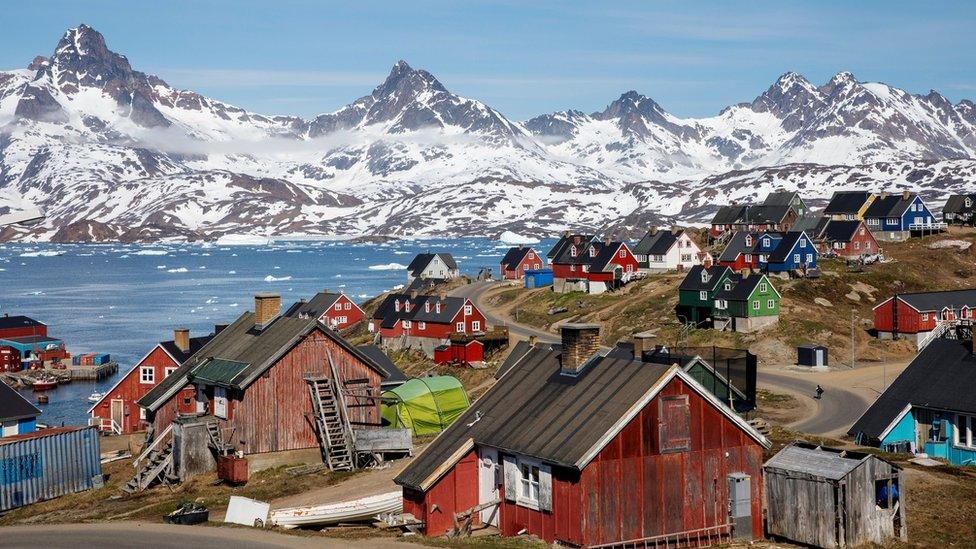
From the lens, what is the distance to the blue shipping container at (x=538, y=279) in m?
120

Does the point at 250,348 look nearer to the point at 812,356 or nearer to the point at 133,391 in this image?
the point at 133,391

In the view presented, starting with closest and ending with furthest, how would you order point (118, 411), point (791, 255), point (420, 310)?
point (118, 411), point (420, 310), point (791, 255)

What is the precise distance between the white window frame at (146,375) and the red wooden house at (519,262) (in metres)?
71.1

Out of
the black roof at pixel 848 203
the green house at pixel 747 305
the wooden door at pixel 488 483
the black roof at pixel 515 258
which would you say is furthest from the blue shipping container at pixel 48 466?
the black roof at pixel 848 203

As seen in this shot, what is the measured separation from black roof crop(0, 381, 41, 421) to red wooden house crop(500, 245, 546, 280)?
8568 cm

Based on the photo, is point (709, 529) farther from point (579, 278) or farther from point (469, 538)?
point (579, 278)

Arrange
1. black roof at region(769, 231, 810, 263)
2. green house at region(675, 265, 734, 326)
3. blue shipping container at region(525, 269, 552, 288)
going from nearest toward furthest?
1. green house at region(675, 265, 734, 326)
2. black roof at region(769, 231, 810, 263)
3. blue shipping container at region(525, 269, 552, 288)

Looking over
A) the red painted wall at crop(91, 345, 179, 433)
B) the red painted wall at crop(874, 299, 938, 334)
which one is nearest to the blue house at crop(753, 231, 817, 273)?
the red painted wall at crop(874, 299, 938, 334)

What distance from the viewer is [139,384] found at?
64375mm

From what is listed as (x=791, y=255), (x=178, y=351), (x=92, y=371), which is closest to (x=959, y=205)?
(x=791, y=255)

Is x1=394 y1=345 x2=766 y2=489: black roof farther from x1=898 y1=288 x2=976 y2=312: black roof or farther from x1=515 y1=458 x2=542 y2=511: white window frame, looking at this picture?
x1=898 y1=288 x2=976 y2=312: black roof

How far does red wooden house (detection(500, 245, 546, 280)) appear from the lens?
131625 millimetres

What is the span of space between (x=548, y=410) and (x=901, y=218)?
105m

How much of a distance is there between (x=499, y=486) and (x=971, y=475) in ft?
55.8
